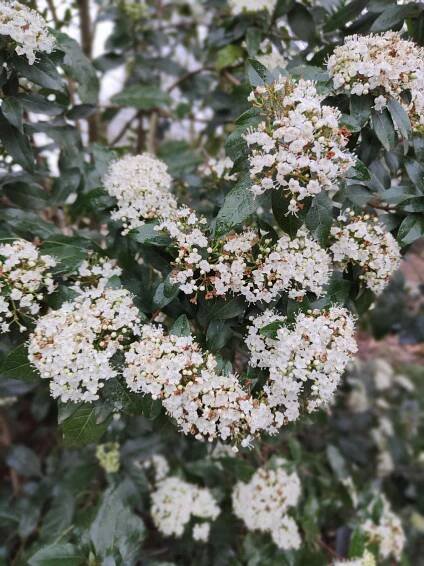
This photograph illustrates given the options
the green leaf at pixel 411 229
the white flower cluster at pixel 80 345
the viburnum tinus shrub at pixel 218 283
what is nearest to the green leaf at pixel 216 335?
the viburnum tinus shrub at pixel 218 283

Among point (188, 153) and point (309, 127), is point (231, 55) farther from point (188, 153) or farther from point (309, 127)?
point (309, 127)

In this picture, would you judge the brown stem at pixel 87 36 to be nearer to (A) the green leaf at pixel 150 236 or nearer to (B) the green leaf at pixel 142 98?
(B) the green leaf at pixel 142 98

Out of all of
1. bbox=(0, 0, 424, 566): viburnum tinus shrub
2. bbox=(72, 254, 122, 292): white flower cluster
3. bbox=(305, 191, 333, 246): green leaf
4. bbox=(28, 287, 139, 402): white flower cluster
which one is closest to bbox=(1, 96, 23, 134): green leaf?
bbox=(0, 0, 424, 566): viburnum tinus shrub

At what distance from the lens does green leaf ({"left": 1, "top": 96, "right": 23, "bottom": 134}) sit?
54.7 inches

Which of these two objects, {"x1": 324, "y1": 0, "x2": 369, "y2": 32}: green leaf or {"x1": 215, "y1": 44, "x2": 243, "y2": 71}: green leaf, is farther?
{"x1": 215, "y1": 44, "x2": 243, "y2": 71}: green leaf

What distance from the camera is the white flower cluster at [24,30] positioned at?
1.25 m

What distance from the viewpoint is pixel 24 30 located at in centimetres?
128

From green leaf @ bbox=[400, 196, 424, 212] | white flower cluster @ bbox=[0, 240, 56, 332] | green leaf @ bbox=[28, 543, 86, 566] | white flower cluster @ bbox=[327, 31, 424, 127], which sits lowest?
green leaf @ bbox=[28, 543, 86, 566]

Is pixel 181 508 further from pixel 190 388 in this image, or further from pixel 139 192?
pixel 139 192

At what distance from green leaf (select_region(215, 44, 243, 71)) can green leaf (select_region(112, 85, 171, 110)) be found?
0.29 m

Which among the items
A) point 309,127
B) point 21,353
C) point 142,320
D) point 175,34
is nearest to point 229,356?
point 142,320

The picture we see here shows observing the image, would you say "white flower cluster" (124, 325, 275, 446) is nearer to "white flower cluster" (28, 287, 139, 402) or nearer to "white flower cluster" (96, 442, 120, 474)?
"white flower cluster" (28, 287, 139, 402)

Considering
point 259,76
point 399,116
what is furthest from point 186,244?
point 399,116

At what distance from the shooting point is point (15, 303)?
1.30 meters
